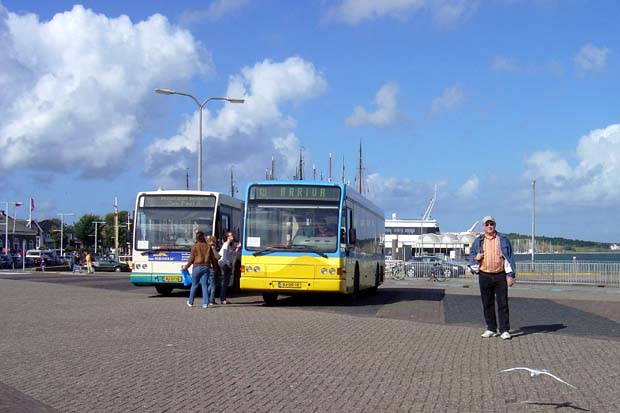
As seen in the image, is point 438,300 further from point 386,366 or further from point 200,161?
point 200,161

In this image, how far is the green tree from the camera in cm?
12194

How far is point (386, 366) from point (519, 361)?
180cm

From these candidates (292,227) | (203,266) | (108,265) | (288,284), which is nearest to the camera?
(203,266)

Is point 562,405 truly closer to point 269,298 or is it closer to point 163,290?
point 269,298

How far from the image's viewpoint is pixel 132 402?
7.28 metres

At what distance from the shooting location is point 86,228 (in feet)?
400

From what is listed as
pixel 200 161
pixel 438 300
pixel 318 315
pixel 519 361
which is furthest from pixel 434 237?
pixel 519 361

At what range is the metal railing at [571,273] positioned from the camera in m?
37.4

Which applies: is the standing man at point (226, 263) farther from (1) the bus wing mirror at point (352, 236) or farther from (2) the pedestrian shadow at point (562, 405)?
(2) the pedestrian shadow at point (562, 405)

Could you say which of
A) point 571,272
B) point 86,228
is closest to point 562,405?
point 571,272

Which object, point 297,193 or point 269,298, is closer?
point 297,193

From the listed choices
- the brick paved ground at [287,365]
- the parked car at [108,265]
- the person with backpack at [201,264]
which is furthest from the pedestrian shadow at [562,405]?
the parked car at [108,265]

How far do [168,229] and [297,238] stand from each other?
5615 mm

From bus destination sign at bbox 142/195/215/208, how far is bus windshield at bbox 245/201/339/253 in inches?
174
